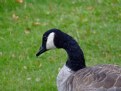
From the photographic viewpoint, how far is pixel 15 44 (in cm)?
1052

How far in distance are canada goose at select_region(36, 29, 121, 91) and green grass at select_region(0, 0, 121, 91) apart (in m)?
1.31

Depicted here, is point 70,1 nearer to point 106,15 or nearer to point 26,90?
point 106,15

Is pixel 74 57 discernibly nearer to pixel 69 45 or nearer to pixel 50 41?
pixel 69 45

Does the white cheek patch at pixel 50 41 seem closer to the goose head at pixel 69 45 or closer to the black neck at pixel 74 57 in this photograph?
the goose head at pixel 69 45

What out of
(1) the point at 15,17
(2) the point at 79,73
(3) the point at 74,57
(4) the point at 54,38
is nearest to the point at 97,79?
(2) the point at 79,73

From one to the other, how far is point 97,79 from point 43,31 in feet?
15.5

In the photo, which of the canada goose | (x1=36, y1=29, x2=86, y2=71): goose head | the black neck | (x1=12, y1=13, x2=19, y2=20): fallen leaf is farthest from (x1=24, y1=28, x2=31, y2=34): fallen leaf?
the black neck

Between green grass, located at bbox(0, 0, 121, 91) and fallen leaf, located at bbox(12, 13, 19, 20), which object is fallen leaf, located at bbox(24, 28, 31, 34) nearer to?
green grass, located at bbox(0, 0, 121, 91)

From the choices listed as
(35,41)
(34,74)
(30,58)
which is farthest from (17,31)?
(34,74)

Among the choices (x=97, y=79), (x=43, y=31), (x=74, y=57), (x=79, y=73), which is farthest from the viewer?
(x=43, y=31)

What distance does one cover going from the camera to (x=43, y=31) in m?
11.3

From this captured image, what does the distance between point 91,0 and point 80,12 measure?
3.36ft

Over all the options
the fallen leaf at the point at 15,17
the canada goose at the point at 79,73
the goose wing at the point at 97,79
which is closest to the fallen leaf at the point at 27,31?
the fallen leaf at the point at 15,17

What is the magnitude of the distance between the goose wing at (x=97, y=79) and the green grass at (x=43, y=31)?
5.48 feet
